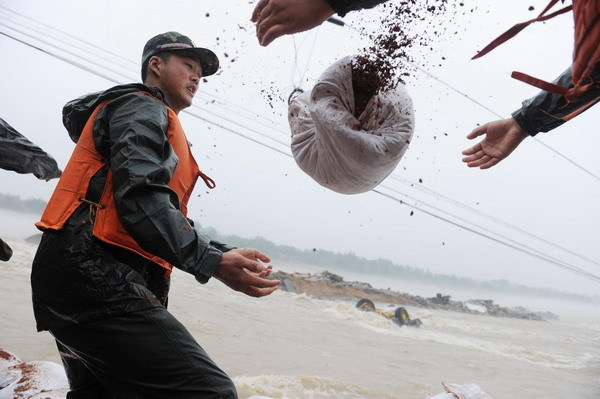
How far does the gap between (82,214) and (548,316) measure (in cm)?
4151

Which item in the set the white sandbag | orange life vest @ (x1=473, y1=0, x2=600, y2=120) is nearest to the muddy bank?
the white sandbag

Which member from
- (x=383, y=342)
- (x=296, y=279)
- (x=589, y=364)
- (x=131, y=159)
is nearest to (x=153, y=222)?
(x=131, y=159)

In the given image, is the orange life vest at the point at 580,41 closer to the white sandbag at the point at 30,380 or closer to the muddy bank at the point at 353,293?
the white sandbag at the point at 30,380

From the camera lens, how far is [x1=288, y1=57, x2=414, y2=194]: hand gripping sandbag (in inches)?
80.4

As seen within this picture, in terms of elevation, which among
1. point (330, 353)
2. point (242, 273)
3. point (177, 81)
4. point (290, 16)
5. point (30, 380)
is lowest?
point (330, 353)

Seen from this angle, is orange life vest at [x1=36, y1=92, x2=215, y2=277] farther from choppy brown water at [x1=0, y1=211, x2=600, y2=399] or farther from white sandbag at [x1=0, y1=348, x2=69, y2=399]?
choppy brown water at [x1=0, y1=211, x2=600, y2=399]

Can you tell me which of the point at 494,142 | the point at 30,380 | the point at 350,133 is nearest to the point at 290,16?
the point at 350,133

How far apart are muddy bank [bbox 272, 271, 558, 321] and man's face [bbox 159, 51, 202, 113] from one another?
16.2m

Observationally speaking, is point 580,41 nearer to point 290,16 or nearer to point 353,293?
point 290,16

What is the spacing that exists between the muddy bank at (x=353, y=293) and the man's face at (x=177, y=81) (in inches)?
640

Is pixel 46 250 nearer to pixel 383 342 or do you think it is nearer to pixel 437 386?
pixel 437 386

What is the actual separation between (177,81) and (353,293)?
19.8m

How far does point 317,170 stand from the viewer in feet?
7.81

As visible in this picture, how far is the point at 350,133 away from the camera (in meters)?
2.00
